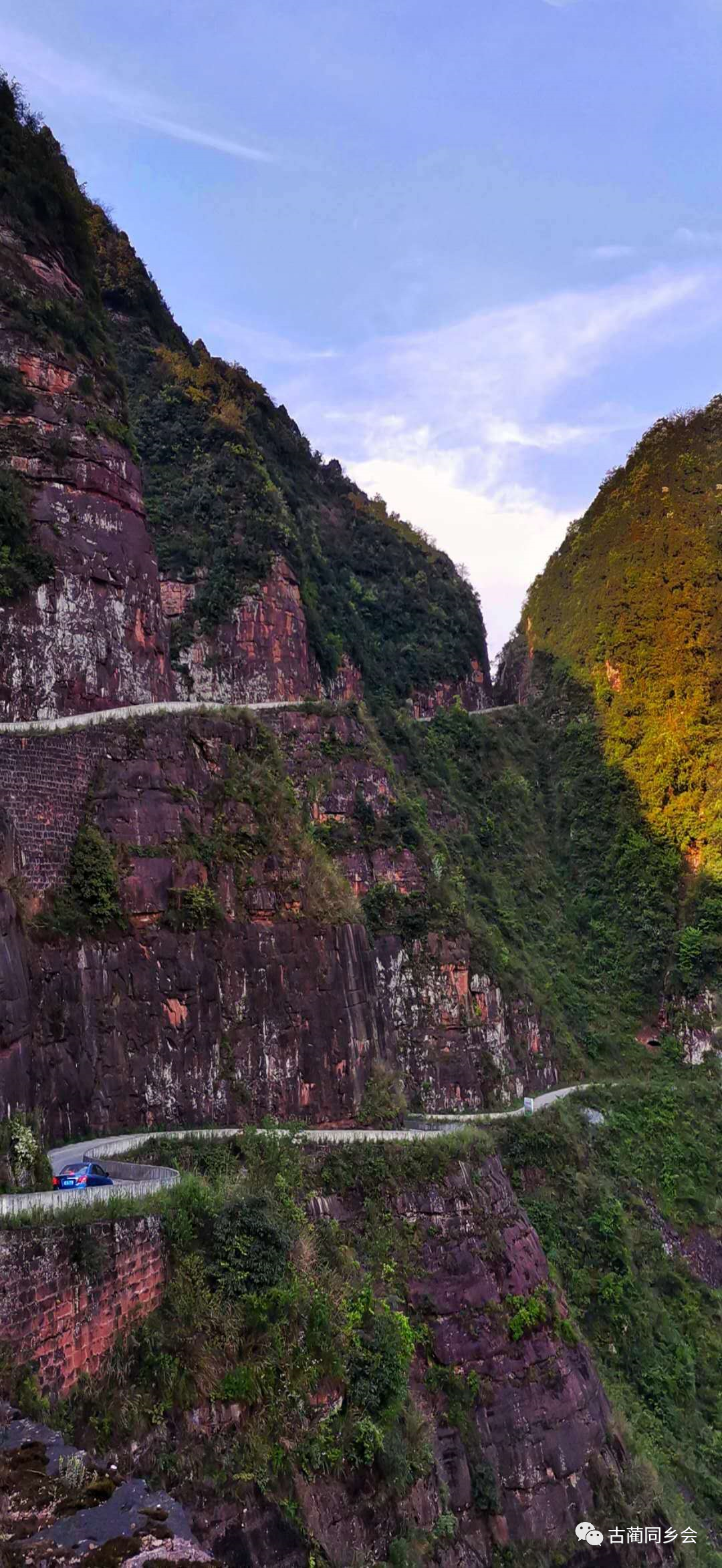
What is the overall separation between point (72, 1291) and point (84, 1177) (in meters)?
3.46

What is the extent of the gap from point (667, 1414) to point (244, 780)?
19.0 m

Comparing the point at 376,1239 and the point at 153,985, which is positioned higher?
the point at 153,985

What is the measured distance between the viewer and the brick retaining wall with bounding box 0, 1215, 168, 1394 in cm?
942

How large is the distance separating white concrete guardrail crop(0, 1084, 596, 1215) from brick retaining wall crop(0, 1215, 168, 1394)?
519 mm

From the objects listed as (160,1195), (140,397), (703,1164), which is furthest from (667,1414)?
(140,397)

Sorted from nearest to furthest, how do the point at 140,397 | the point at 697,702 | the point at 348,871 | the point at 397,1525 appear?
the point at 397,1525
the point at 348,871
the point at 140,397
the point at 697,702

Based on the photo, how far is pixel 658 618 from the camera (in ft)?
206

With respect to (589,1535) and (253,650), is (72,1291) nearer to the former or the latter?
(589,1535)

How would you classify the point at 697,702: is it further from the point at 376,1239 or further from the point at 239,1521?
the point at 239,1521

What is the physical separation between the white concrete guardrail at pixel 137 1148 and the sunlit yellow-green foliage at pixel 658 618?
30.8m

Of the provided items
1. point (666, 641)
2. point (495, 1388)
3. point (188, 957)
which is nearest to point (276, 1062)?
point (188, 957)

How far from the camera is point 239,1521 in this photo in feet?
37.6

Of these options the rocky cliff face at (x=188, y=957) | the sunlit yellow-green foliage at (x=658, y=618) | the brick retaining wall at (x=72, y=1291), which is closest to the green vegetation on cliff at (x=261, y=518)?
the sunlit yellow-green foliage at (x=658, y=618)

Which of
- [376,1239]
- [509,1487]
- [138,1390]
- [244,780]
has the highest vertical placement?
[244,780]
